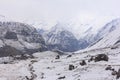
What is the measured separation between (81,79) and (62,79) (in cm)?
517

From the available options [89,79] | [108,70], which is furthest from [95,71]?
[89,79]

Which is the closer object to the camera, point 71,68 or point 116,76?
point 116,76

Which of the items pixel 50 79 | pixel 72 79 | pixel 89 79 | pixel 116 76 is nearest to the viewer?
pixel 116 76

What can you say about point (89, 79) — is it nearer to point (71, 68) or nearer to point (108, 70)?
point (108, 70)

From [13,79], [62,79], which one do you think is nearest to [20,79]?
[13,79]

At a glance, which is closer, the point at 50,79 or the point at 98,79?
the point at 98,79

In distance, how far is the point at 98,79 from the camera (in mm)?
37500

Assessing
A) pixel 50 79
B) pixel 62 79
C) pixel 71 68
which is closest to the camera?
pixel 62 79

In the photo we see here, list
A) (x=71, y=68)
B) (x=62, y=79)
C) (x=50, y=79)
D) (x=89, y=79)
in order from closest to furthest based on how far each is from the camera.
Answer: (x=89, y=79)
(x=62, y=79)
(x=50, y=79)
(x=71, y=68)

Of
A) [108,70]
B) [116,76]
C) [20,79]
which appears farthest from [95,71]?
[20,79]

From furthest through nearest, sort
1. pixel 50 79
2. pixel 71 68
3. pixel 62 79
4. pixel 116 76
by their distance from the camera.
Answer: pixel 71 68 → pixel 50 79 → pixel 62 79 → pixel 116 76

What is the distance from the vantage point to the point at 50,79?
48188mm

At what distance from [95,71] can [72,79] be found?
396 centimetres

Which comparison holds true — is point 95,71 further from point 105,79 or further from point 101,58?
point 101,58
